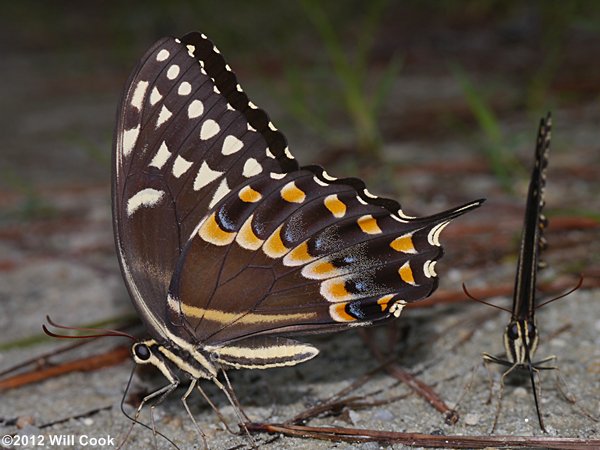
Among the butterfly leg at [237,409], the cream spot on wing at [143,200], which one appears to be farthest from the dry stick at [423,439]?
the cream spot on wing at [143,200]

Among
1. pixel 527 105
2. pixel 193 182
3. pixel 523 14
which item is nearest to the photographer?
pixel 193 182

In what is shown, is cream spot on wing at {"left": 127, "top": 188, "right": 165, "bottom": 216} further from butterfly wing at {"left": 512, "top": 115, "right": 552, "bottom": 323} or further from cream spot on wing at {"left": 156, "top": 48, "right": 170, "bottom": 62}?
butterfly wing at {"left": 512, "top": 115, "right": 552, "bottom": 323}

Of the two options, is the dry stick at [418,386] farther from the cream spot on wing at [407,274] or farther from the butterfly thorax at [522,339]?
the cream spot on wing at [407,274]

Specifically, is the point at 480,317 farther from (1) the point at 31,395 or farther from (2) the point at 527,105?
(2) the point at 527,105

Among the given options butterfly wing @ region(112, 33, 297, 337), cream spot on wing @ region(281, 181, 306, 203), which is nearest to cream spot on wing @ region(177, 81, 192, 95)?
butterfly wing @ region(112, 33, 297, 337)

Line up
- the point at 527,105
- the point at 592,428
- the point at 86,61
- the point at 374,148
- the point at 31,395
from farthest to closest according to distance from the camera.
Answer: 1. the point at 86,61
2. the point at 527,105
3. the point at 374,148
4. the point at 31,395
5. the point at 592,428

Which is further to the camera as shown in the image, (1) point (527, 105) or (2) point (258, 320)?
(1) point (527, 105)

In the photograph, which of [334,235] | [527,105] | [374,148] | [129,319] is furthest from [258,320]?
[527,105]
